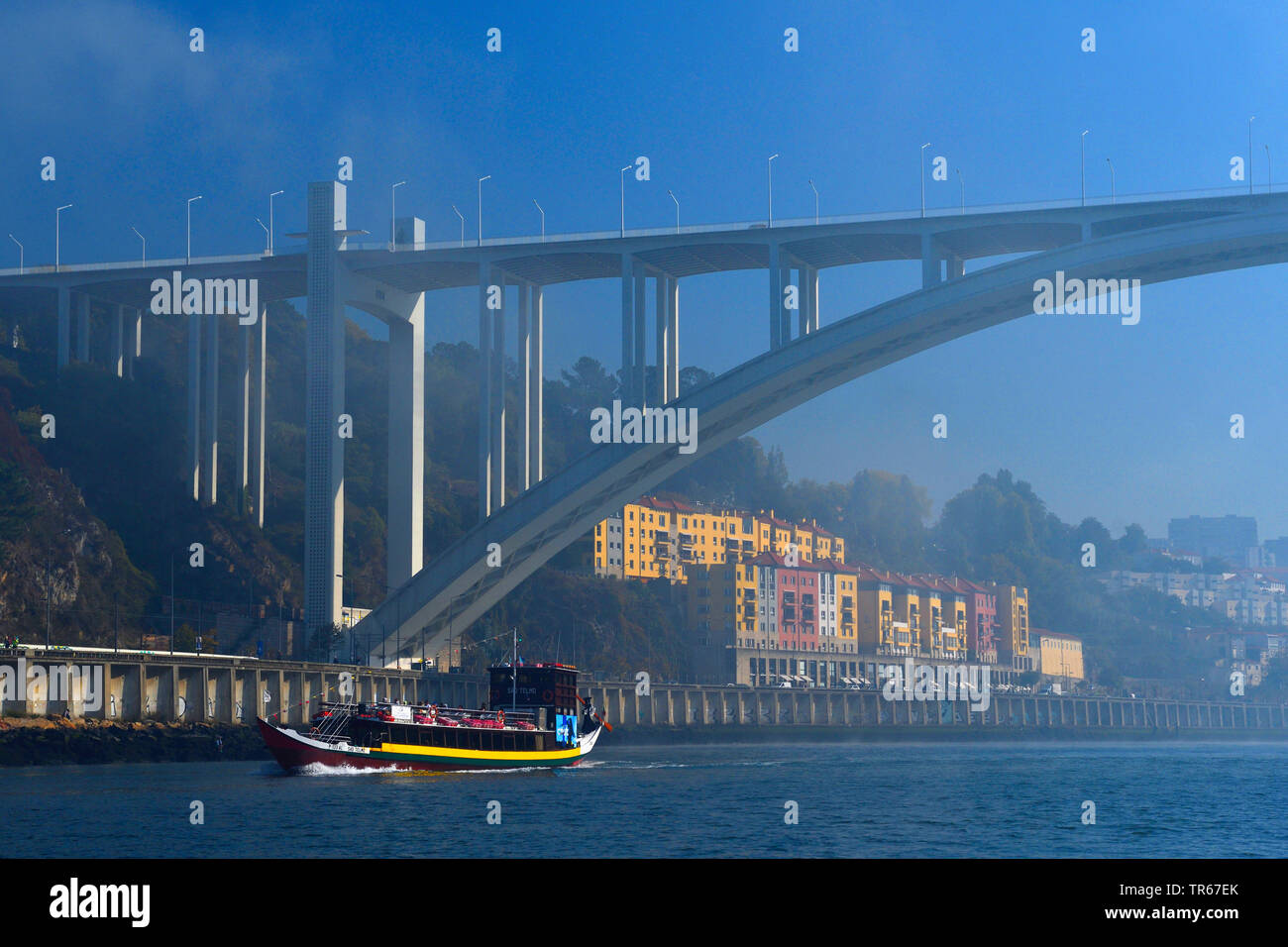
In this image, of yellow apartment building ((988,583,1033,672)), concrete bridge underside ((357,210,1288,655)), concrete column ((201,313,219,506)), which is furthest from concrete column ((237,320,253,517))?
yellow apartment building ((988,583,1033,672))

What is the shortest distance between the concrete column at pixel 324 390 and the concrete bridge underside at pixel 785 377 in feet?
10.7

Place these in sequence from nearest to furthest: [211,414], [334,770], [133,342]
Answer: [334,770]
[211,414]
[133,342]

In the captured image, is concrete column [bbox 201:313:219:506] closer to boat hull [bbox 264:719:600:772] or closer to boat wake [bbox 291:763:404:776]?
boat hull [bbox 264:719:600:772]

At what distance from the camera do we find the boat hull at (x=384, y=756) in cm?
4091

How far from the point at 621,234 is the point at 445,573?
1445 cm

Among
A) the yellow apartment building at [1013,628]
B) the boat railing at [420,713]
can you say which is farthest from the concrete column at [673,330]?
the yellow apartment building at [1013,628]

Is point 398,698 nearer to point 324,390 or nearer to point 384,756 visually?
point 324,390

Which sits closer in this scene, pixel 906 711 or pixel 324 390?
pixel 324 390

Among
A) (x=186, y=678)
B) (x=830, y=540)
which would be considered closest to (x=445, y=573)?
(x=186, y=678)

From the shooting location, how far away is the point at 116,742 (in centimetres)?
4516

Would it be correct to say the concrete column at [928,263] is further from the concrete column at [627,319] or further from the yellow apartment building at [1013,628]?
the yellow apartment building at [1013,628]

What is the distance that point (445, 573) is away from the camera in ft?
188

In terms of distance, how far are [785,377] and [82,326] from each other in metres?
33.1

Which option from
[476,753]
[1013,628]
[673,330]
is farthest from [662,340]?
[1013,628]
